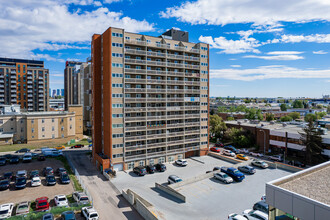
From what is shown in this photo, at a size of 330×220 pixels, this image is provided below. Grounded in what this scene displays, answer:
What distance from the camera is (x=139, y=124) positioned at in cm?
4950

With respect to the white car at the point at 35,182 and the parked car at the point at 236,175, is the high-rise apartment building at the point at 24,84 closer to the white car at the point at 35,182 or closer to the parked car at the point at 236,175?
the white car at the point at 35,182

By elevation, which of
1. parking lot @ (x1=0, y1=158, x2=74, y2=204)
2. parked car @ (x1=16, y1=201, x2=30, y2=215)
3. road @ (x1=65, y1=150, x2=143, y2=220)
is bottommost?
road @ (x1=65, y1=150, x2=143, y2=220)

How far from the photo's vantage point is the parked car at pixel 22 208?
28.3 m

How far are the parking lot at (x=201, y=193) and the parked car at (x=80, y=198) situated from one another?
301 inches

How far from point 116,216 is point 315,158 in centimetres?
4794

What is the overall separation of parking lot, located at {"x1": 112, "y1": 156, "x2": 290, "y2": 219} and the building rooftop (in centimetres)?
1284

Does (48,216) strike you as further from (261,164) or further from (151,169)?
(261,164)

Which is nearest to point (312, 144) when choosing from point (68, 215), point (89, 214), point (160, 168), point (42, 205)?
point (160, 168)

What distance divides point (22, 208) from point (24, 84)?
106 meters

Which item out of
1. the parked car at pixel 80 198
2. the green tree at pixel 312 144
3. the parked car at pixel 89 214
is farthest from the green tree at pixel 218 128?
the parked car at pixel 89 214

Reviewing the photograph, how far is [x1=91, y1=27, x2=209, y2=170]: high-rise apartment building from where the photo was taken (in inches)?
1788

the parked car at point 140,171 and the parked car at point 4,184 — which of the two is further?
the parked car at point 140,171

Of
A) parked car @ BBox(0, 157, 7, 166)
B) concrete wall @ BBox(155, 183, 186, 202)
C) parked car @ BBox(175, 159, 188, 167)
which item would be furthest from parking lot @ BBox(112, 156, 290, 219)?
parked car @ BBox(0, 157, 7, 166)

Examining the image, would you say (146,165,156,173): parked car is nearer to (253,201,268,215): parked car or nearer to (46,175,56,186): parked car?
(46,175,56,186): parked car
